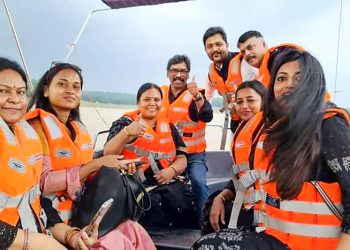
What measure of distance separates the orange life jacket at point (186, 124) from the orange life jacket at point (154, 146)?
Result: 56 cm

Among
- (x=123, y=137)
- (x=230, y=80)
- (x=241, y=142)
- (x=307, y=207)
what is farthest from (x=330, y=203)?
(x=230, y=80)

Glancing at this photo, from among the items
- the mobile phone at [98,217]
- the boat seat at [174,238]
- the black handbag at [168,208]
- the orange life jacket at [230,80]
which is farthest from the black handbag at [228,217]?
the orange life jacket at [230,80]

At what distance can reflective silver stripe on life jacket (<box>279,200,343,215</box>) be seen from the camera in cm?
116

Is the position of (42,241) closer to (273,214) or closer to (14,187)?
(14,187)

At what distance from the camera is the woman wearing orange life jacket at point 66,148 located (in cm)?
159

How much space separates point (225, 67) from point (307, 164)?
2.46 meters

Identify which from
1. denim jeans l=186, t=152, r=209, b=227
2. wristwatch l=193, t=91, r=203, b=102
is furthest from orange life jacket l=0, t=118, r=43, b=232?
wristwatch l=193, t=91, r=203, b=102

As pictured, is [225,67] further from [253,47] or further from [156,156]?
[156,156]

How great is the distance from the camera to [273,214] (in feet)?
4.23

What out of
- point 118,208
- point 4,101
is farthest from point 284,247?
point 4,101

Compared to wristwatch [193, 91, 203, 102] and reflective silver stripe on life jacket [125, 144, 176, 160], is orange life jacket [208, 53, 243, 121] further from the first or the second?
reflective silver stripe on life jacket [125, 144, 176, 160]

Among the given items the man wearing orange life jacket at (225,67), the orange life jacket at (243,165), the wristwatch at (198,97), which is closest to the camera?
the orange life jacket at (243,165)

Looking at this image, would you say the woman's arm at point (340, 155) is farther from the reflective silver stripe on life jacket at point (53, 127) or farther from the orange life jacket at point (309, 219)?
the reflective silver stripe on life jacket at point (53, 127)

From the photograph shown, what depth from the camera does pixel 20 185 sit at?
50.5 inches
